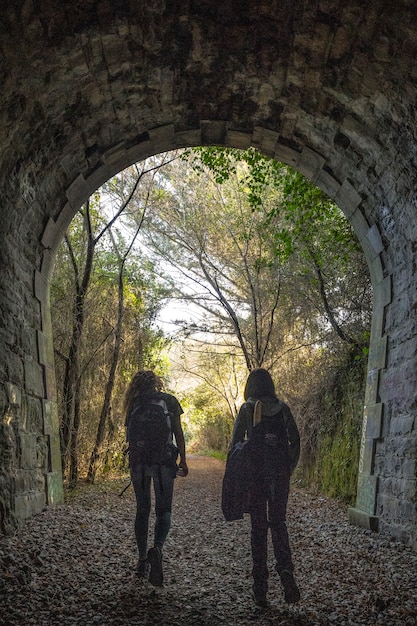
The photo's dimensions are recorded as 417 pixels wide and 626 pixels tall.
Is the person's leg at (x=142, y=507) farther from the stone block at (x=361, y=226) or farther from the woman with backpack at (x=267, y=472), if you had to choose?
the stone block at (x=361, y=226)

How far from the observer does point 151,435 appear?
4074mm

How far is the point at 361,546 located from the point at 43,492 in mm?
3422

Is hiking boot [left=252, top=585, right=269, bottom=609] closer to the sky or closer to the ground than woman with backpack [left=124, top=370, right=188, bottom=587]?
closer to the ground

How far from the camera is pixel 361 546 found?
5273 millimetres

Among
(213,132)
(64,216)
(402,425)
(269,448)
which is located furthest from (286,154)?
(269,448)

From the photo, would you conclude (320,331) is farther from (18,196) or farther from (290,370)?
(18,196)

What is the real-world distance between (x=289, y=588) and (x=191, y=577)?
44.5 inches

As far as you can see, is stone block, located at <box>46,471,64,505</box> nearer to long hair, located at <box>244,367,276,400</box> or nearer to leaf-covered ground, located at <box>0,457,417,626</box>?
leaf-covered ground, located at <box>0,457,417,626</box>

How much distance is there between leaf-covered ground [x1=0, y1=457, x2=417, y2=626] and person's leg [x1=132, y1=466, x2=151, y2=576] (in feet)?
0.52

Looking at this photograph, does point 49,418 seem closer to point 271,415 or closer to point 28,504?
point 28,504

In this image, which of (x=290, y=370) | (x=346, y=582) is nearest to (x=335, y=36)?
(x=346, y=582)

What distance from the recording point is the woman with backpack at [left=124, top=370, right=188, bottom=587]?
4039 millimetres

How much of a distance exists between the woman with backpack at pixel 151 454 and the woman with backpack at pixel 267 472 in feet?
1.94

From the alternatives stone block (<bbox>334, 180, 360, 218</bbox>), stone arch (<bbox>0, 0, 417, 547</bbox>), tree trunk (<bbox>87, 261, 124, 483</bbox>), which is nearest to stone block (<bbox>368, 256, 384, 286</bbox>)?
stone arch (<bbox>0, 0, 417, 547</bbox>)
